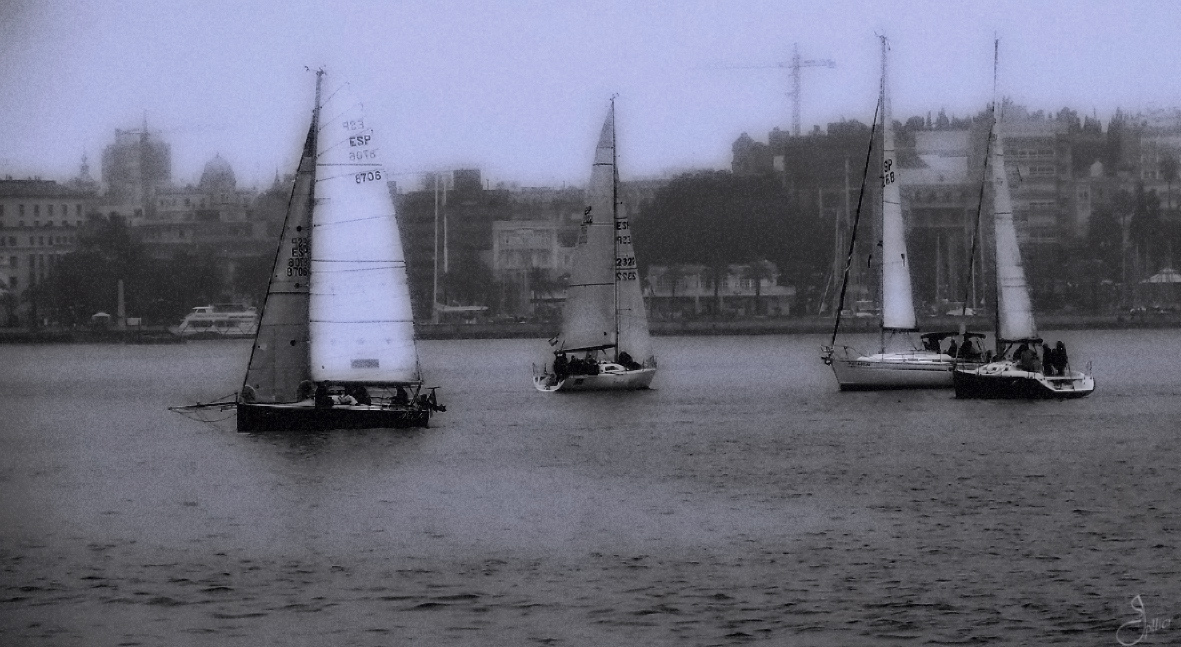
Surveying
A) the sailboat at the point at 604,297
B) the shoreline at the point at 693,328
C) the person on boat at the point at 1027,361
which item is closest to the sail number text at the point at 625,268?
the sailboat at the point at 604,297

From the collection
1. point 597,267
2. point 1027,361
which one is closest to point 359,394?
point 597,267

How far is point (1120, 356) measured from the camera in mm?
109375

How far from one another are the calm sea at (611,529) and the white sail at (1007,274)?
226 cm

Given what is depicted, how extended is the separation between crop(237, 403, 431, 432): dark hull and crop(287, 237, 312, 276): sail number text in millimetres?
2822

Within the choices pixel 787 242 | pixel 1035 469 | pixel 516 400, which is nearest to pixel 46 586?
pixel 1035 469

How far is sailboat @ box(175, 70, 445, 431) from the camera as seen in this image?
43.5 metres

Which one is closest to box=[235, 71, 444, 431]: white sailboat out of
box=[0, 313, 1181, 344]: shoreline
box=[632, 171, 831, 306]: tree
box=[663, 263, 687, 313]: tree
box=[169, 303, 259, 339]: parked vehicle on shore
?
box=[0, 313, 1181, 344]: shoreline

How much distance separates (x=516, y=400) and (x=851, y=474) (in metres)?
29.6

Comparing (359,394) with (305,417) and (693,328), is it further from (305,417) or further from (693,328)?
(693,328)

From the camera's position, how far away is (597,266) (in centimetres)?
6244

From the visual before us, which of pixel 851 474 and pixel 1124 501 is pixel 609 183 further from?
pixel 1124 501

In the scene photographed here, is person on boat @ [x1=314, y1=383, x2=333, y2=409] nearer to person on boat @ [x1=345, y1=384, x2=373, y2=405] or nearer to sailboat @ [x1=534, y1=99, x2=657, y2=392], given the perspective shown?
person on boat @ [x1=345, y1=384, x2=373, y2=405]

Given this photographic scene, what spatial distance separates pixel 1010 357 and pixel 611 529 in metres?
29.4

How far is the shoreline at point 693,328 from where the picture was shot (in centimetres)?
15262
